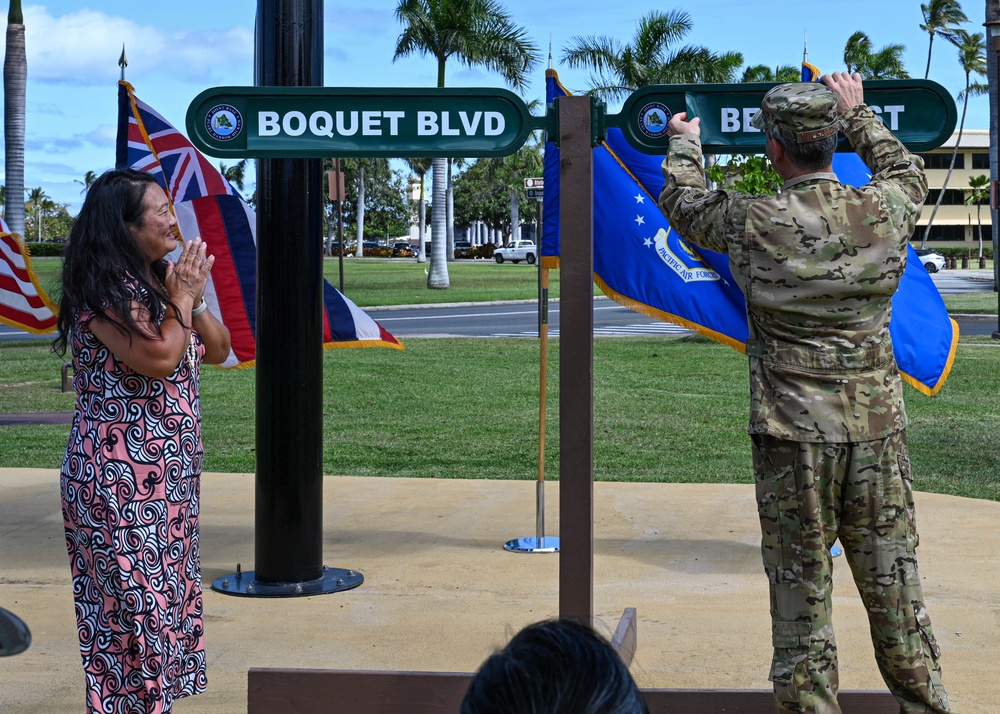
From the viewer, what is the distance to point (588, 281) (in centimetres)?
369

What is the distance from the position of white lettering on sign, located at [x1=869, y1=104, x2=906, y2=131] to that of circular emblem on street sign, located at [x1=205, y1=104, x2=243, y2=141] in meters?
2.02

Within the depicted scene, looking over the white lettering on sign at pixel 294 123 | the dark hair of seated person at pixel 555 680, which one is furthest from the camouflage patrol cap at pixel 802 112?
the dark hair of seated person at pixel 555 680

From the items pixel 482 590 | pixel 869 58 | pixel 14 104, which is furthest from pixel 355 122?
pixel 869 58

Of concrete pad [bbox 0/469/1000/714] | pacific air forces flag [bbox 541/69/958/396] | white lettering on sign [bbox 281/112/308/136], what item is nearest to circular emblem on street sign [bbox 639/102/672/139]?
white lettering on sign [bbox 281/112/308/136]

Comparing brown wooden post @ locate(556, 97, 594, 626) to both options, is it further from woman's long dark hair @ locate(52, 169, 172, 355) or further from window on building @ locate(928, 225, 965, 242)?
window on building @ locate(928, 225, 965, 242)

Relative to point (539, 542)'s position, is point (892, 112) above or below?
above

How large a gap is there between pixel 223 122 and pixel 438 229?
35.2 metres

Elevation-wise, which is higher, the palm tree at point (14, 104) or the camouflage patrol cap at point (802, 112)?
the palm tree at point (14, 104)

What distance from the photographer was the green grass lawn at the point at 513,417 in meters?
9.46

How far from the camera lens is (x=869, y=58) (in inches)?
2307

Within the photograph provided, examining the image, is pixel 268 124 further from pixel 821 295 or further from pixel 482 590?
pixel 482 590

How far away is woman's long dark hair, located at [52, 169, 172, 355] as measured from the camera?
10.9 ft

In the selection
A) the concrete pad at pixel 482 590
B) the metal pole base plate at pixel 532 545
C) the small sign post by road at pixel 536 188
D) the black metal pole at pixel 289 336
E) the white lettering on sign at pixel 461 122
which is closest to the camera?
the white lettering on sign at pixel 461 122

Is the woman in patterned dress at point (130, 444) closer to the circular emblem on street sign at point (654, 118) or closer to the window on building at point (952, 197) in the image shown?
the circular emblem on street sign at point (654, 118)
